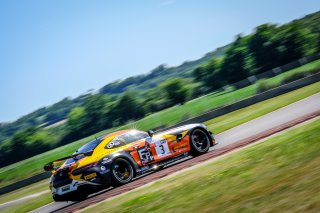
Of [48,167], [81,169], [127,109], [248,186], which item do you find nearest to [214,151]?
[81,169]

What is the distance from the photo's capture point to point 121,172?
10234mm

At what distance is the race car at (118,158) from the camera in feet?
31.8

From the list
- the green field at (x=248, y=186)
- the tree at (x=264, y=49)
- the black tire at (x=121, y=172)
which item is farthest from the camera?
the tree at (x=264, y=49)

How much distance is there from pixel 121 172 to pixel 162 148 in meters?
1.42

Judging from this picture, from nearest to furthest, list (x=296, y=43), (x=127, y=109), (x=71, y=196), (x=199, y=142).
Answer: (x=71, y=196) < (x=199, y=142) < (x=127, y=109) < (x=296, y=43)

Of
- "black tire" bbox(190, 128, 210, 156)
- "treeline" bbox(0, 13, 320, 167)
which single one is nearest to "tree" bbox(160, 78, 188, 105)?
"treeline" bbox(0, 13, 320, 167)

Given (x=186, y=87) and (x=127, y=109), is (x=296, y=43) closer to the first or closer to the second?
(x=186, y=87)

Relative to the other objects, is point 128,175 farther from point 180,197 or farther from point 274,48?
point 274,48

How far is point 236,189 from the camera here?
5.84m

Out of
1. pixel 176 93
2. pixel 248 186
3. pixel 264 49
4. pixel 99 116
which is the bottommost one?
pixel 248 186

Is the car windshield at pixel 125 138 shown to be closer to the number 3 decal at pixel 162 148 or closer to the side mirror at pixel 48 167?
the number 3 decal at pixel 162 148

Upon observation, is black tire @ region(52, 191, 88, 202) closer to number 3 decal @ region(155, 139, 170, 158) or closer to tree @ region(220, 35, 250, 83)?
number 3 decal @ region(155, 139, 170, 158)

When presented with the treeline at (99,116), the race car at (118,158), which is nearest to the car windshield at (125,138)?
the race car at (118,158)

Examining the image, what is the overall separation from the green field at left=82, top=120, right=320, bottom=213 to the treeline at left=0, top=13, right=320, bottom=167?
41.5 metres
